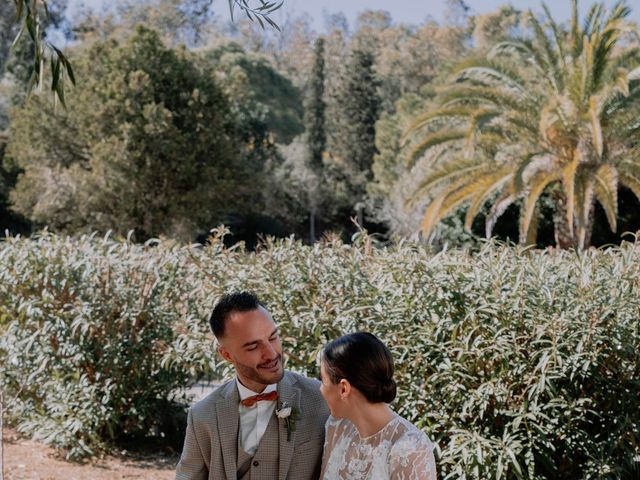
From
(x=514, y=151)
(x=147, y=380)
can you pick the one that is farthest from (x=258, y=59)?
(x=147, y=380)

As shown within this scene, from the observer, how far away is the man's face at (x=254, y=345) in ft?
7.76

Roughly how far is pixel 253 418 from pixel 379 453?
44cm

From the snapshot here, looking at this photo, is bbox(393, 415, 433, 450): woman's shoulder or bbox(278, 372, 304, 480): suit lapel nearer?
bbox(393, 415, 433, 450): woman's shoulder

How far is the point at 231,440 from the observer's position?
94.7 inches

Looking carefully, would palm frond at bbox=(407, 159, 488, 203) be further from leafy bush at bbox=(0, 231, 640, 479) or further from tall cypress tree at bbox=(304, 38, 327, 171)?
tall cypress tree at bbox=(304, 38, 327, 171)

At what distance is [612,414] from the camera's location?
4828 millimetres

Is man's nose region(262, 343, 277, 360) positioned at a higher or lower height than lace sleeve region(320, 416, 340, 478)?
higher

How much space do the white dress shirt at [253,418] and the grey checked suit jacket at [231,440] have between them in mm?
25

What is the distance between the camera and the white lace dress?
211 centimetres

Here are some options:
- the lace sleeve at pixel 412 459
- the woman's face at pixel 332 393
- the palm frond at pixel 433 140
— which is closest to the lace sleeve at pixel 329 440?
the woman's face at pixel 332 393

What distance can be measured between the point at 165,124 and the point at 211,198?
3.02 m

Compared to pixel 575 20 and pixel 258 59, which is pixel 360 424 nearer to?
pixel 575 20

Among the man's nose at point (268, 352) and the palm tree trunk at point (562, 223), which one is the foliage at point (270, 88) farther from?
the man's nose at point (268, 352)

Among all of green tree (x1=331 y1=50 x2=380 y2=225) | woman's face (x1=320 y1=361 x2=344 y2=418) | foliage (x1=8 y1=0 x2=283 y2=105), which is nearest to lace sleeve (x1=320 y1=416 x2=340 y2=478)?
woman's face (x1=320 y1=361 x2=344 y2=418)
